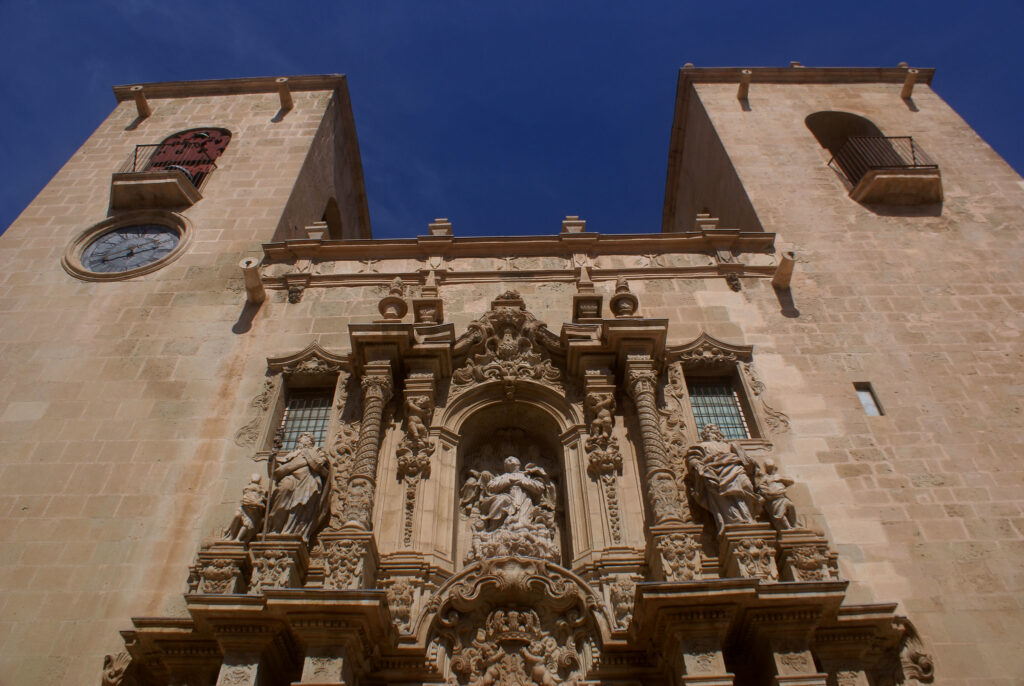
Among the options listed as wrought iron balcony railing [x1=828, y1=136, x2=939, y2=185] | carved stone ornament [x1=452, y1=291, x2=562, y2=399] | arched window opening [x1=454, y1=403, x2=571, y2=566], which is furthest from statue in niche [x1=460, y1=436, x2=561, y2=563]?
wrought iron balcony railing [x1=828, y1=136, x2=939, y2=185]

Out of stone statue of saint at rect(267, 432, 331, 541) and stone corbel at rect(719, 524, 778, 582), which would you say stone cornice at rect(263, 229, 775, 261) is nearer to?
stone statue of saint at rect(267, 432, 331, 541)

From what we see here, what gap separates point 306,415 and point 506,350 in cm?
306

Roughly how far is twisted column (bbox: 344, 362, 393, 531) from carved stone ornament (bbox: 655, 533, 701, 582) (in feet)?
11.0

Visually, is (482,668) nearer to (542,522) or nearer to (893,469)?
(542,522)

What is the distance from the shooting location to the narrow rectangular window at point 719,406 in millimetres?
11375

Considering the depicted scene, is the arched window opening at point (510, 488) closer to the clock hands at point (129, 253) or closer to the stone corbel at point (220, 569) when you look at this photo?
the stone corbel at point (220, 569)

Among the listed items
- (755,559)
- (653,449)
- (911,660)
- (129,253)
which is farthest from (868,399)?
(129,253)

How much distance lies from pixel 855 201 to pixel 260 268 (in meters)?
11.3

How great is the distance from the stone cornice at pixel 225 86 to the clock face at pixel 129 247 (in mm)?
5969

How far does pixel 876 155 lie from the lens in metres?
16.9

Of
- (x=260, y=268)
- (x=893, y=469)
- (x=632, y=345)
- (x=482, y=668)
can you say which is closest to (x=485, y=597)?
(x=482, y=668)

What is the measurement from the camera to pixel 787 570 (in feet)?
29.1

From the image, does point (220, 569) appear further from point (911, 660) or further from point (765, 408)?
point (911, 660)

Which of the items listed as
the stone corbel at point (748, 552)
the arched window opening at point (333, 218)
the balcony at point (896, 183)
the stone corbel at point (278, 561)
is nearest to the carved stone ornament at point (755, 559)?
the stone corbel at point (748, 552)
